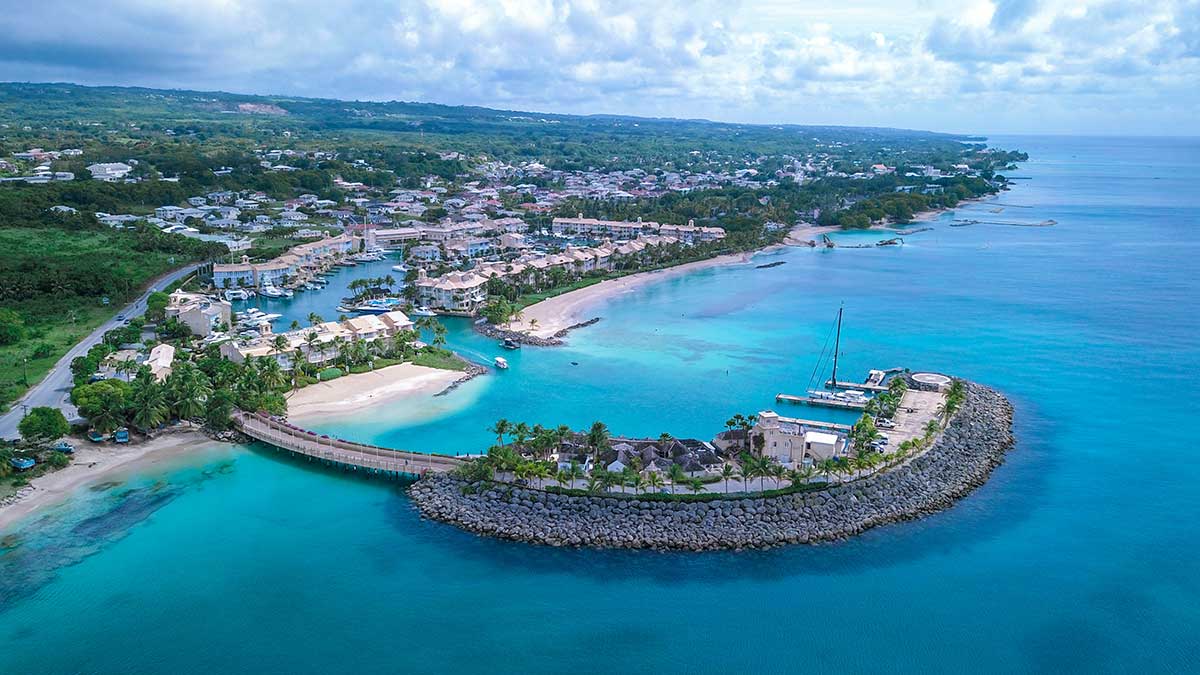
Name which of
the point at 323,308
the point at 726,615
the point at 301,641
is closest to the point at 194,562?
the point at 301,641

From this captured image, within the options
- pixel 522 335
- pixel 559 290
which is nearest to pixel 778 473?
pixel 522 335

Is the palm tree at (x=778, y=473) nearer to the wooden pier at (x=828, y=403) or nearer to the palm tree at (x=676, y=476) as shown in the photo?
the palm tree at (x=676, y=476)

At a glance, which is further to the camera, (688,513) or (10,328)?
(10,328)

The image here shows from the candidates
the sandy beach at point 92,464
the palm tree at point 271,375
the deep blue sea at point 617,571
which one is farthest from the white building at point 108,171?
the deep blue sea at point 617,571

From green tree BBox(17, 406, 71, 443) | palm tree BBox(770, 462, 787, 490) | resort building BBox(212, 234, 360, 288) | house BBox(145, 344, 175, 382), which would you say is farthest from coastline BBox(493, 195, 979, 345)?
green tree BBox(17, 406, 71, 443)

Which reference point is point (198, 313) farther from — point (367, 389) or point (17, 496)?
point (17, 496)
